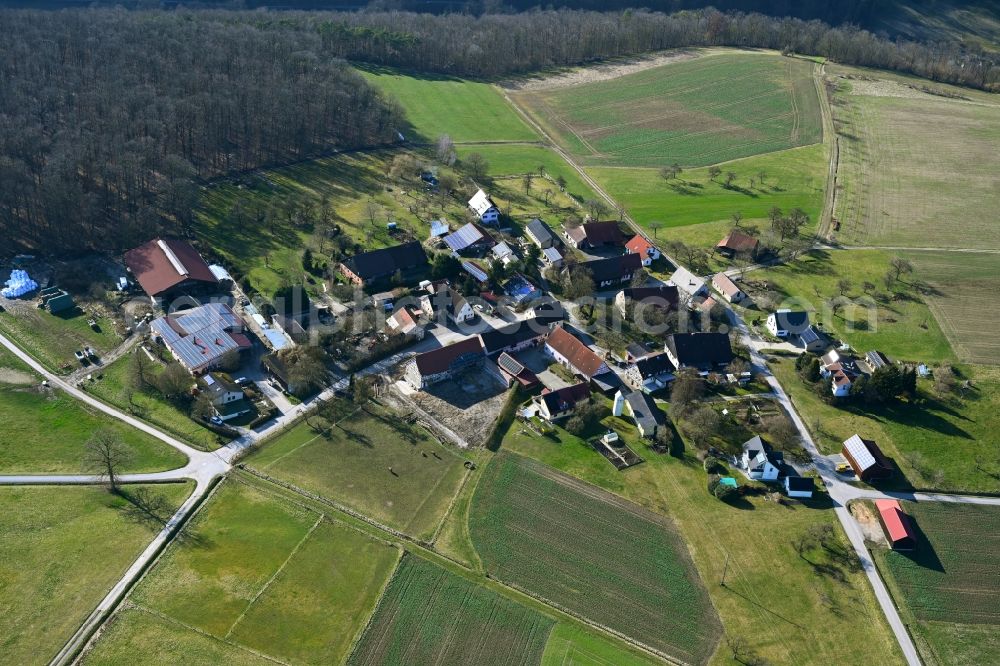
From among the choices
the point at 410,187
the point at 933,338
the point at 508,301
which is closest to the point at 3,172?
the point at 410,187

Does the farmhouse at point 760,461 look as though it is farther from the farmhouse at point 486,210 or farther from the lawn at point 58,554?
the farmhouse at point 486,210

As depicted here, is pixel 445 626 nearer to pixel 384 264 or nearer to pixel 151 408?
pixel 151 408

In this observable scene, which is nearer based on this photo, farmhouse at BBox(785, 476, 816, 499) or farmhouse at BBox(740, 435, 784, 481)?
farmhouse at BBox(785, 476, 816, 499)

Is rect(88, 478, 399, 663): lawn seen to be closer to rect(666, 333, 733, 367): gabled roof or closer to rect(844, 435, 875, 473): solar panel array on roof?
rect(666, 333, 733, 367): gabled roof

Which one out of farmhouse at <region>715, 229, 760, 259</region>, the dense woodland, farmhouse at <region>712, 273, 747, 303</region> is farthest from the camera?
farmhouse at <region>715, 229, 760, 259</region>

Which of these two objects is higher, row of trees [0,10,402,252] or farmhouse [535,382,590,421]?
row of trees [0,10,402,252]

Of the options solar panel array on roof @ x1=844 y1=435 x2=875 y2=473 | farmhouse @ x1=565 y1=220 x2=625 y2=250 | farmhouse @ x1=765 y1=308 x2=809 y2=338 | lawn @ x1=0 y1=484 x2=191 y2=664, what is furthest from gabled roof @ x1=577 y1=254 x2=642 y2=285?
lawn @ x1=0 y1=484 x2=191 y2=664

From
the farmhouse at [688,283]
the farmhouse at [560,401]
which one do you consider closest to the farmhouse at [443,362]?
the farmhouse at [560,401]
